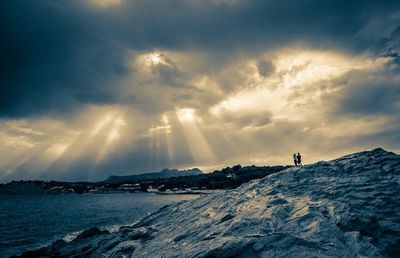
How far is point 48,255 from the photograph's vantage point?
2258 centimetres

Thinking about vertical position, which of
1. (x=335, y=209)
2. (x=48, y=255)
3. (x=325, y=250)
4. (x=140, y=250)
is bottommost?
(x=48, y=255)

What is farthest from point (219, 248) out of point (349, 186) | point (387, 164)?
point (387, 164)

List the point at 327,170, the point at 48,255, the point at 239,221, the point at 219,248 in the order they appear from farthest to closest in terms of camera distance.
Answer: the point at 48,255 → the point at 327,170 → the point at 239,221 → the point at 219,248

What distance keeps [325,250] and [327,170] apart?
1286 cm

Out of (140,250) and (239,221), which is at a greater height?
(239,221)

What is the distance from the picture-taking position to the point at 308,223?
11734 millimetres

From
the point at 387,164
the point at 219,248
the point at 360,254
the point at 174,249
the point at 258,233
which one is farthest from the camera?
the point at 387,164

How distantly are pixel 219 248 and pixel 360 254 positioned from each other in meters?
4.71

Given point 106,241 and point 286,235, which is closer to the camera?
point 286,235

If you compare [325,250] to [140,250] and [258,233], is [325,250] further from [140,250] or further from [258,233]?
[140,250]

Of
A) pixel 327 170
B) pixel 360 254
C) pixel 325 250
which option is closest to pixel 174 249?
pixel 325 250

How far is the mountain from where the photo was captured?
32.2ft

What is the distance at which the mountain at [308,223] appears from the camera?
9.81m

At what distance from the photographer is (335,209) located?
1298 centimetres
